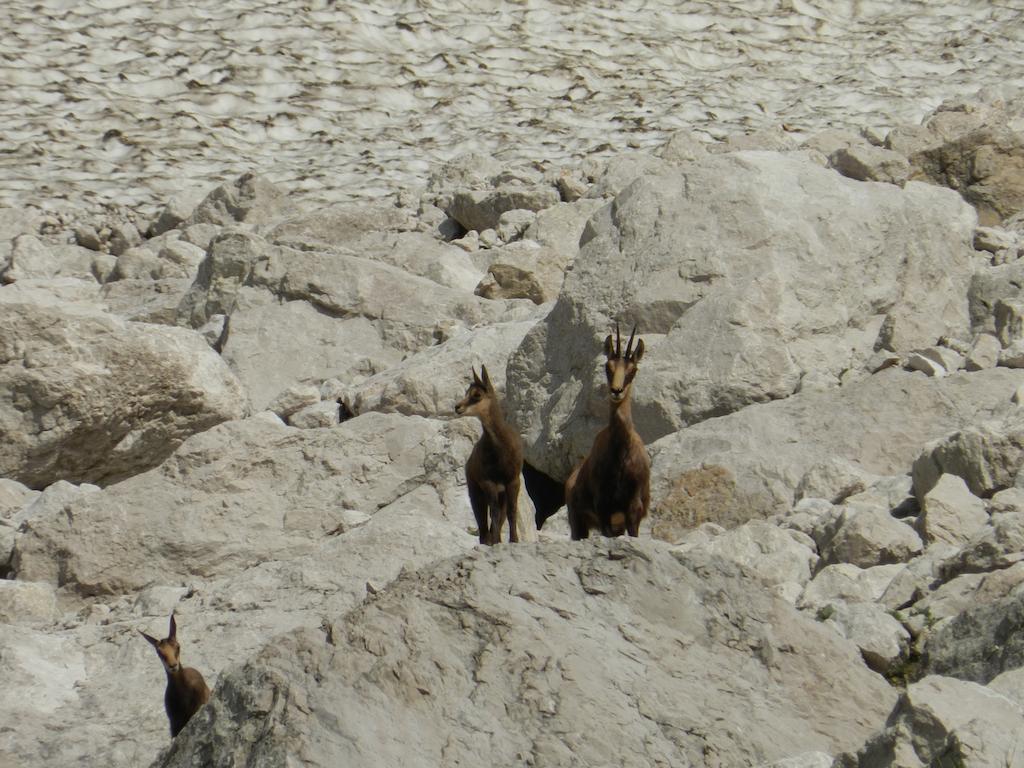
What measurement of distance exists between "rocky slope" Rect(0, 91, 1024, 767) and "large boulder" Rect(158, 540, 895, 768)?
13 millimetres

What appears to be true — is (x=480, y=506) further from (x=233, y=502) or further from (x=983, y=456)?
(x=983, y=456)

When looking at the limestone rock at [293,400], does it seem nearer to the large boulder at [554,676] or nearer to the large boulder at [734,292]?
the large boulder at [734,292]

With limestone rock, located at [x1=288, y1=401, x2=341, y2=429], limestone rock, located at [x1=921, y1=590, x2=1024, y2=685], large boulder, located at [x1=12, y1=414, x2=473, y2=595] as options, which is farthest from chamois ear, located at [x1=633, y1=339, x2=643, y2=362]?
limestone rock, located at [x1=288, y1=401, x2=341, y2=429]

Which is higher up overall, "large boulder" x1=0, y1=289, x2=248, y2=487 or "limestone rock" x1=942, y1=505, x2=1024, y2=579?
"limestone rock" x1=942, y1=505, x2=1024, y2=579

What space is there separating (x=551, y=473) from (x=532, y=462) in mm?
152

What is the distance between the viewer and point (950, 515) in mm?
7777

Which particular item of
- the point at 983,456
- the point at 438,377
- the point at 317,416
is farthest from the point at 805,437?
the point at 317,416

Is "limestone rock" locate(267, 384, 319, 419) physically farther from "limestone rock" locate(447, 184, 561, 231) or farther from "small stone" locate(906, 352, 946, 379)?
"small stone" locate(906, 352, 946, 379)

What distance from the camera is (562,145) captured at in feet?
65.1

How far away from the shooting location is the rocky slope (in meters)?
5.24

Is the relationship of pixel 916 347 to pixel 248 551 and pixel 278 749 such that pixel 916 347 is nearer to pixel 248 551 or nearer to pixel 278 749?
pixel 248 551

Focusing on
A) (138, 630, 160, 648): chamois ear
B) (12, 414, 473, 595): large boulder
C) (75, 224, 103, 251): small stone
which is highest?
(138, 630, 160, 648): chamois ear

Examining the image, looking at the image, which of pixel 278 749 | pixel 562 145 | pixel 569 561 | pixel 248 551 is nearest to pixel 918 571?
pixel 569 561

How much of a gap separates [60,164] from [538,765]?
51.0 ft
